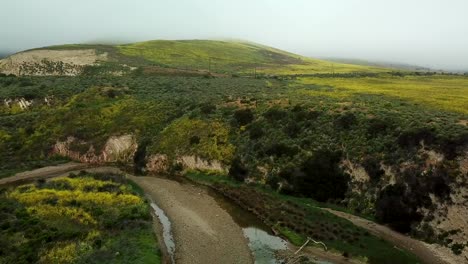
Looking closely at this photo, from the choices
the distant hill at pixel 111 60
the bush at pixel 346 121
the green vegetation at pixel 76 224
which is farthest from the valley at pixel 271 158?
the distant hill at pixel 111 60

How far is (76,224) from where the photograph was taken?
145ft

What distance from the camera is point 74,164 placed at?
240ft

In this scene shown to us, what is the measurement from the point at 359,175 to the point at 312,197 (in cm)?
634

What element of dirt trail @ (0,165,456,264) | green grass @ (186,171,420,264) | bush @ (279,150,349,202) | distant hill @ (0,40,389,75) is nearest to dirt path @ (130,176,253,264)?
dirt trail @ (0,165,456,264)

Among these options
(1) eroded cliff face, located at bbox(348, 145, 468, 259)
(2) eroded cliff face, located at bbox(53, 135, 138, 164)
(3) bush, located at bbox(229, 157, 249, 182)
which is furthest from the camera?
(2) eroded cliff face, located at bbox(53, 135, 138, 164)

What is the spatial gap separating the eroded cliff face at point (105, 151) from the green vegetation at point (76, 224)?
54.1 feet

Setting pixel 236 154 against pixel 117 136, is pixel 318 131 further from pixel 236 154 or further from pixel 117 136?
pixel 117 136

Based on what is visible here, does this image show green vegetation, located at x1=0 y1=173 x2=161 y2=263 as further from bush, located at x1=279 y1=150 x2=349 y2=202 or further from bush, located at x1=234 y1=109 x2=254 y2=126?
bush, located at x1=234 y1=109 x2=254 y2=126

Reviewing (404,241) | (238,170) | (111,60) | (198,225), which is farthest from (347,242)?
(111,60)

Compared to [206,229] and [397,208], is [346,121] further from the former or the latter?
[206,229]

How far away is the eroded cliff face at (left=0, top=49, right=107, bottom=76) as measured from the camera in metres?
142

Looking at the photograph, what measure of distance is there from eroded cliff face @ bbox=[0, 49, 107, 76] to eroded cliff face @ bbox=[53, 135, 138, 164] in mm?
70016

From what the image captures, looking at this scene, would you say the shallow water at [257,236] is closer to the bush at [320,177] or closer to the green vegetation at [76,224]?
the bush at [320,177]

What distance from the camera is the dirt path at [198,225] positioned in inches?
1607
